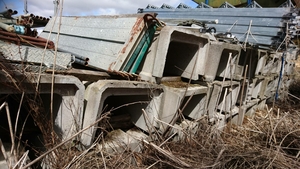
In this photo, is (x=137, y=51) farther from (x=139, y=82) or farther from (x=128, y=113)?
(x=128, y=113)

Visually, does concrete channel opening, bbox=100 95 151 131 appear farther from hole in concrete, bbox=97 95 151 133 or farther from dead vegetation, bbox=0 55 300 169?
dead vegetation, bbox=0 55 300 169

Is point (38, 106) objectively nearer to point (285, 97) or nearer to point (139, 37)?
point (139, 37)

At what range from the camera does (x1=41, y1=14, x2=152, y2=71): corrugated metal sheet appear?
7.28 ft

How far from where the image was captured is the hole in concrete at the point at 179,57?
9.59 feet

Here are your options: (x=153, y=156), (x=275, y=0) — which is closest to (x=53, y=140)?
(x=153, y=156)

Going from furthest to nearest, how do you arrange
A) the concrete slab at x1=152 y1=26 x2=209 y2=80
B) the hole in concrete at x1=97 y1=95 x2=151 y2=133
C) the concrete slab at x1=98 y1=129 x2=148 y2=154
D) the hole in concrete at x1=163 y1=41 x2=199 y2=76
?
the hole in concrete at x1=163 y1=41 x2=199 y2=76
the hole in concrete at x1=97 y1=95 x2=151 y2=133
the concrete slab at x1=152 y1=26 x2=209 y2=80
the concrete slab at x1=98 y1=129 x2=148 y2=154

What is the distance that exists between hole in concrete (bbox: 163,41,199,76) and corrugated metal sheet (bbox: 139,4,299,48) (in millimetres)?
753

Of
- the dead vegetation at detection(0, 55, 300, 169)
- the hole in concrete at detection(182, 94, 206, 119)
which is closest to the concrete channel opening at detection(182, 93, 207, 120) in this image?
the hole in concrete at detection(182, 94, 206, 119)

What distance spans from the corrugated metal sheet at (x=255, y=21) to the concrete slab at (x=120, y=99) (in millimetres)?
1730

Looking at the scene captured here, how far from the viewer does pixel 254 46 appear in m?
3.82

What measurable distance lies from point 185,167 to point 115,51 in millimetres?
1302

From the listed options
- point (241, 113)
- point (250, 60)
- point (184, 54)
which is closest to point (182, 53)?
point (184, 54)

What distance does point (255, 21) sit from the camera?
3857 mm

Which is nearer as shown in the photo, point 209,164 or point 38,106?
point 38,106
